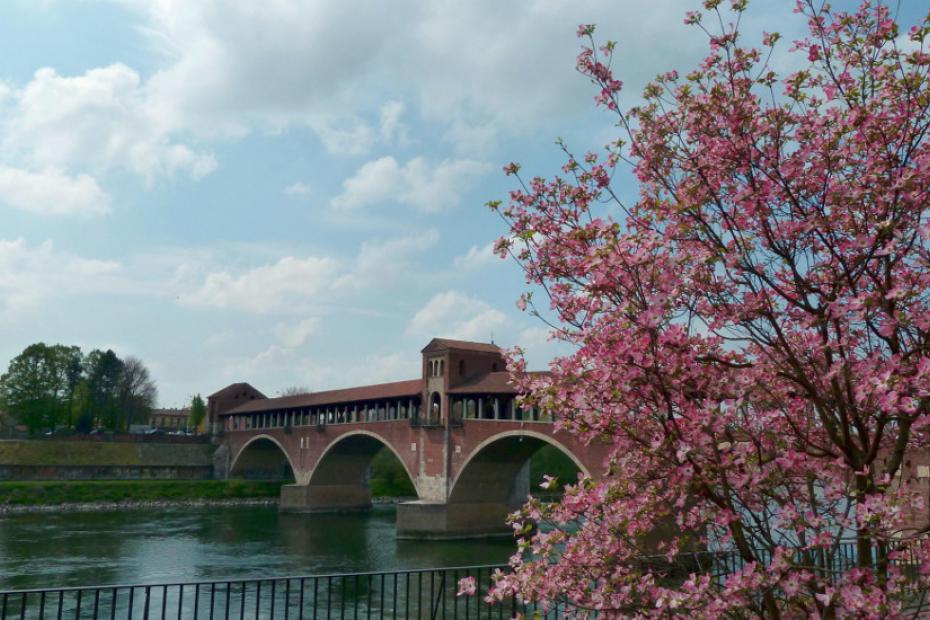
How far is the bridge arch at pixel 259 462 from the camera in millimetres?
74562

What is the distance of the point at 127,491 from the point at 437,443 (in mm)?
31364

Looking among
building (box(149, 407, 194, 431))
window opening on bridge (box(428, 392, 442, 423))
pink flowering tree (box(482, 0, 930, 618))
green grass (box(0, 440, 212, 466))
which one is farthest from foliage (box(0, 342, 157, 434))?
pink flowering tree (box(482, 0, 930, 618))

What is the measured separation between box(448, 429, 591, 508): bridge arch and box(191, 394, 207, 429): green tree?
2544 inches

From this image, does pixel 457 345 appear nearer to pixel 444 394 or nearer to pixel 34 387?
pixel 444 394

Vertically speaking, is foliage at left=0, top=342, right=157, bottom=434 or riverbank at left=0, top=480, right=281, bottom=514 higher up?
foliage at left=0, top=342, right=157, bottom=434

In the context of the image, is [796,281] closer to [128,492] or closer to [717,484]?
[717,484]

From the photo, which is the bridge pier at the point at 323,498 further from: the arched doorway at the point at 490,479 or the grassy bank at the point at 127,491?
the arched doorway at the point at 490,479

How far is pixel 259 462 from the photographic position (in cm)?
7675

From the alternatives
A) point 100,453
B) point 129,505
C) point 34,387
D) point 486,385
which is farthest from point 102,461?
point 486,385

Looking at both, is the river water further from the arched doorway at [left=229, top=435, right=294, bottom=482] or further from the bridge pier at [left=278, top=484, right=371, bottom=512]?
the arched doorway at [left=229, top=435, right=294, bottom=482]

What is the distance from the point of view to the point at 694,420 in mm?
4859

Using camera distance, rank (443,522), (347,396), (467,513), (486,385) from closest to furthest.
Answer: (443,522) → (467,513) → (486,385) → (347,396)

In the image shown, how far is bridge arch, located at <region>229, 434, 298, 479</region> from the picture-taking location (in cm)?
7456

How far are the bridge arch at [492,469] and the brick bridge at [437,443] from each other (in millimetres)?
56
